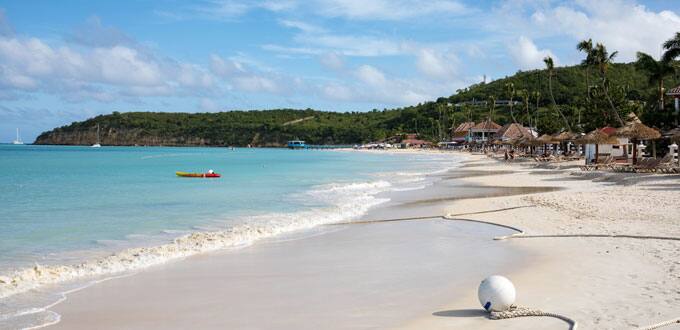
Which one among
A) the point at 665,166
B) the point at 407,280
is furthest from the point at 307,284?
the point at 665,166

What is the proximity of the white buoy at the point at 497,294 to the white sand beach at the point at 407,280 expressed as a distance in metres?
0.15

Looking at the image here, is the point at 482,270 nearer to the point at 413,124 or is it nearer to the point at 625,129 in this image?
the point at 625,129

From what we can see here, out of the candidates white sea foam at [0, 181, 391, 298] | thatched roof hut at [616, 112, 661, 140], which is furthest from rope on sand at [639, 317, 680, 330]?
thatched roof hut at [616, 112, 661, 140]

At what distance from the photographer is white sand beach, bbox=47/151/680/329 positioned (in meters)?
6.07

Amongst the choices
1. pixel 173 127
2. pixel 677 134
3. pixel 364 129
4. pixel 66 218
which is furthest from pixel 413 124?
pixel 66 218

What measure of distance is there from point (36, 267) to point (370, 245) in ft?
18.0

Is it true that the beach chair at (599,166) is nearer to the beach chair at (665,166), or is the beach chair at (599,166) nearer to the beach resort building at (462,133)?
the beach chair at (665,166)

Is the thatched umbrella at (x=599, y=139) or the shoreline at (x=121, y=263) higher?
the thatched umbrella at (x=599, y=139)

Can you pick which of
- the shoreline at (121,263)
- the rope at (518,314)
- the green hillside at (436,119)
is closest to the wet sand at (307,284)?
the shoreline at (121,263)

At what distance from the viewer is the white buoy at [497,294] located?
227 inches

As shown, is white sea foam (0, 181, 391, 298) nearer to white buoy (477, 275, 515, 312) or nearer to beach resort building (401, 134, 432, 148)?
white buoy (477, 275, 515, 312)

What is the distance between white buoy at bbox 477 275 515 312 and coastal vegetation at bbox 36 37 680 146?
106 feet

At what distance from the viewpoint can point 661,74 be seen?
36.7 m

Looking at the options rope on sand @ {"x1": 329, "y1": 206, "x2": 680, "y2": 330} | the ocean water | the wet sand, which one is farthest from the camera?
the ocean water
